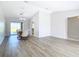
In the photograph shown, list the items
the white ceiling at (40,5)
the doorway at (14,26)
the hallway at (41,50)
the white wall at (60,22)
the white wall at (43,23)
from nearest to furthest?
1. the hallway at (41,50)
2. the white ceiling at (40,5)
3. the white wall at (60,22)
4. the white wall at (43,23)
5. the doorway at (14,26)

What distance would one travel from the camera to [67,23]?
28.2 feet

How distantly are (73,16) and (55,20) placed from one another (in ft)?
7.88

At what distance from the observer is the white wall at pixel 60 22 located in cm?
841

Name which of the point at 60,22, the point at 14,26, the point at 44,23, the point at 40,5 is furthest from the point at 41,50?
the point at 14,26

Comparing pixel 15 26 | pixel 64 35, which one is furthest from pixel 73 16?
pixel 15 26

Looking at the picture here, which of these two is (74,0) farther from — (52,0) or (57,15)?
(57,15)

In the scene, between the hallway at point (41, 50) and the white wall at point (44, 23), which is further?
the white wall at point (44, 23)

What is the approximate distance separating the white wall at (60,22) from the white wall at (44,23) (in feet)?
1.50

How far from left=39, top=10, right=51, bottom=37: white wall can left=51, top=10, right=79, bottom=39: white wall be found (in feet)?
1.50

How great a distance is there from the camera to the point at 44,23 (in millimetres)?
9938

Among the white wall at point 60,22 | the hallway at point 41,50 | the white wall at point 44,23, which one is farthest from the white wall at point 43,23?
the hallway at point 41,50

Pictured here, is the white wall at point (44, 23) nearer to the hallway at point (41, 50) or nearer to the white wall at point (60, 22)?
the white wall at point (60, 22)

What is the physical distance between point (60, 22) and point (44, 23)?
1.71 metres

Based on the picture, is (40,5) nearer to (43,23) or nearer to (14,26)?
(43,23)
